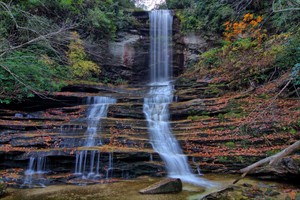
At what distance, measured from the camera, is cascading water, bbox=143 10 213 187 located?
773 cm

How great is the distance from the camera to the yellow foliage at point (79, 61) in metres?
15.3

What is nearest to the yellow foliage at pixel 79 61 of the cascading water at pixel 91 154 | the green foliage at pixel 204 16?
the cascading water at pixel 91 154

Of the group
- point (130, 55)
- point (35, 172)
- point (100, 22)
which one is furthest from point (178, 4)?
point (35, 172)

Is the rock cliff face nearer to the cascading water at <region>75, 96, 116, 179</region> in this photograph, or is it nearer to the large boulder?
the cascading water at <region>75, 96, 116, 179</region>

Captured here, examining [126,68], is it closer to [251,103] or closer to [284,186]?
[251,103]

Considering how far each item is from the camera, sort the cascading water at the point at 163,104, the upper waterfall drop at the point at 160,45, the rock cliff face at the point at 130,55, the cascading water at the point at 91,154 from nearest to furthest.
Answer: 1. the cascading water at the point at 91,154
2. the cascading water at the point at 163,104
3. the rock cliff face at the point at 130,55
4. the upper waterfall drop at the point at 160,45

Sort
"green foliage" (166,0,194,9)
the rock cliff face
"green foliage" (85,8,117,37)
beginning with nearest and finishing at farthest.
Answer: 1. "green foliage" (85,8,117,37)
2. the rock cliff face
3. "green foliage" (166,0,194,9)

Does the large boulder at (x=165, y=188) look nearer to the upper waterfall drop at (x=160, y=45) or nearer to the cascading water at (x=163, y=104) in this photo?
the cascading water at (x=163, y=104)

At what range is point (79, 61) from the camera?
1581 centimetres

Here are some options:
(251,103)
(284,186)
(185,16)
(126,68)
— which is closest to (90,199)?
(284,186)

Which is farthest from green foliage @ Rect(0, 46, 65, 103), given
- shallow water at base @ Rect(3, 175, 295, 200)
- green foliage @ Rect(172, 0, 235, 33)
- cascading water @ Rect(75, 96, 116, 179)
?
green foliage @ Rect(172, 0, 235, 33)

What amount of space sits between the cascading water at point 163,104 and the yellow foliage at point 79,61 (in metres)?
4.38

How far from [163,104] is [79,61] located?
6984mm

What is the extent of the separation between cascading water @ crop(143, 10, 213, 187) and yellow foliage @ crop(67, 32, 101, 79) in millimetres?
4376
